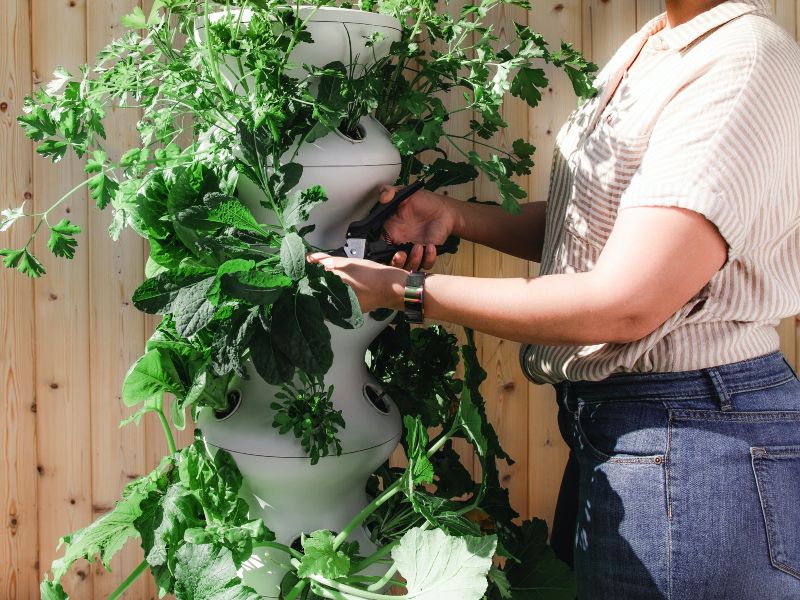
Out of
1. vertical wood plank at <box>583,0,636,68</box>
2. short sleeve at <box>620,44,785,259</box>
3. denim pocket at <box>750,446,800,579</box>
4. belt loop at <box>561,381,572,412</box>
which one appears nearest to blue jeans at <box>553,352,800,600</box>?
denim pocket at <box>750,446,800,579</box>

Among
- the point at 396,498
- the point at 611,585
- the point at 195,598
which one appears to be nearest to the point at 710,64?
the point at 611,585

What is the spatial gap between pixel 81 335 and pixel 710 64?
4.18ft

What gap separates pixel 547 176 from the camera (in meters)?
1.82

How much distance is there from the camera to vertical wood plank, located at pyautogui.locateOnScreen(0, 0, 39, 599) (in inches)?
66.2

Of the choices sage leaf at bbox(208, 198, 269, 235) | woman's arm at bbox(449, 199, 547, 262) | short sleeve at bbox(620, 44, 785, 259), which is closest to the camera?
short sleeve at bbox(620, 44, 785, 259)

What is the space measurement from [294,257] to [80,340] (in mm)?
884

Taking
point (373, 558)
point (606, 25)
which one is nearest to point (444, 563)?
point (373, 558)

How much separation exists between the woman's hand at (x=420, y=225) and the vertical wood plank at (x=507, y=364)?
35 centimetres

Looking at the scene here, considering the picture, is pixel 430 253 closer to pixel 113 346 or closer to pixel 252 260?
pixel 252 260

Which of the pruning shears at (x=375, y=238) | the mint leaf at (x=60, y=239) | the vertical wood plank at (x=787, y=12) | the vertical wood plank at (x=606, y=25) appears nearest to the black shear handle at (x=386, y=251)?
the pruning shears at (x=375, y=238)

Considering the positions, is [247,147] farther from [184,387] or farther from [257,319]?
[184,387]

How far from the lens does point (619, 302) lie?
1.05 meters

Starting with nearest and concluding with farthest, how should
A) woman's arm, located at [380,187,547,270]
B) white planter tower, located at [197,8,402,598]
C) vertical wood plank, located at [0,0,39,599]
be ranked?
white planter tower, located at [197,8,402,598] → woman's arm, located at [380,187,547,270] → vertical wood plank, located at [0,0,39,599]

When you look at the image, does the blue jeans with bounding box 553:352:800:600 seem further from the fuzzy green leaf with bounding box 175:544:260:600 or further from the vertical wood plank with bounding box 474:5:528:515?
the vertical wood plank with bounding box 474:5:528:515
